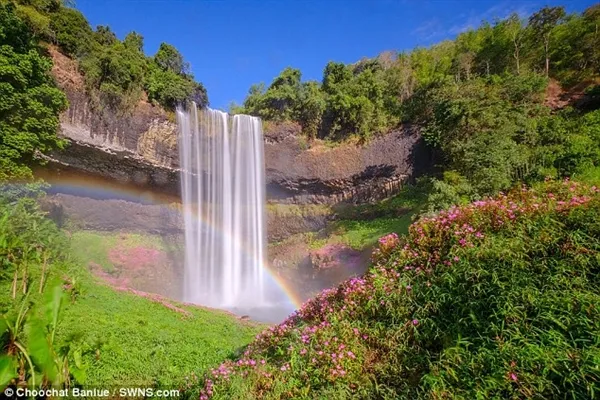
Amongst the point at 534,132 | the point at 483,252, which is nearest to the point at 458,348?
the point at 483,252

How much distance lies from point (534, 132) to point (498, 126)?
1424mm

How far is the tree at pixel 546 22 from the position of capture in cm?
2344

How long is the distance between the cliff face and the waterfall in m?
1.11

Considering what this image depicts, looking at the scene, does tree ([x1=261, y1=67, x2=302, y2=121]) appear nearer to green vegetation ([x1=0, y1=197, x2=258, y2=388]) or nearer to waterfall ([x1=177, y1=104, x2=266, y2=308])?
waterfall ([x1=177, y1=104, x2=266, y2=308])

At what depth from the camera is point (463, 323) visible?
3434 millimetres

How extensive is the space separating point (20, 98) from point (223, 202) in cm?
1188

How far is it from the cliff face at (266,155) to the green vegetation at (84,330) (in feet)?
22.7

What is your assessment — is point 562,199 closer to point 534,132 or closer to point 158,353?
point 158,353

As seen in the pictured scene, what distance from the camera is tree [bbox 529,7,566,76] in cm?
2344

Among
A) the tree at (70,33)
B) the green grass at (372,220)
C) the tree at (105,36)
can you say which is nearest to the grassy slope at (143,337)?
the green grass at (372,220)

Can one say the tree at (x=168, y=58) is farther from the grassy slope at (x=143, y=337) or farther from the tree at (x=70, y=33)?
the grassy slope at (x=143, y=337)

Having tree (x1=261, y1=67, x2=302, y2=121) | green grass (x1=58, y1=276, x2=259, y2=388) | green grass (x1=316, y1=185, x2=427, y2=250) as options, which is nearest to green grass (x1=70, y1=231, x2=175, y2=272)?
green grass (x1=58, y1=276, x2=259, y2=388)

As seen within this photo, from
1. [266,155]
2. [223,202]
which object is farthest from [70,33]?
[266,155]

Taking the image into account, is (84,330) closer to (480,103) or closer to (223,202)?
(223,202)
